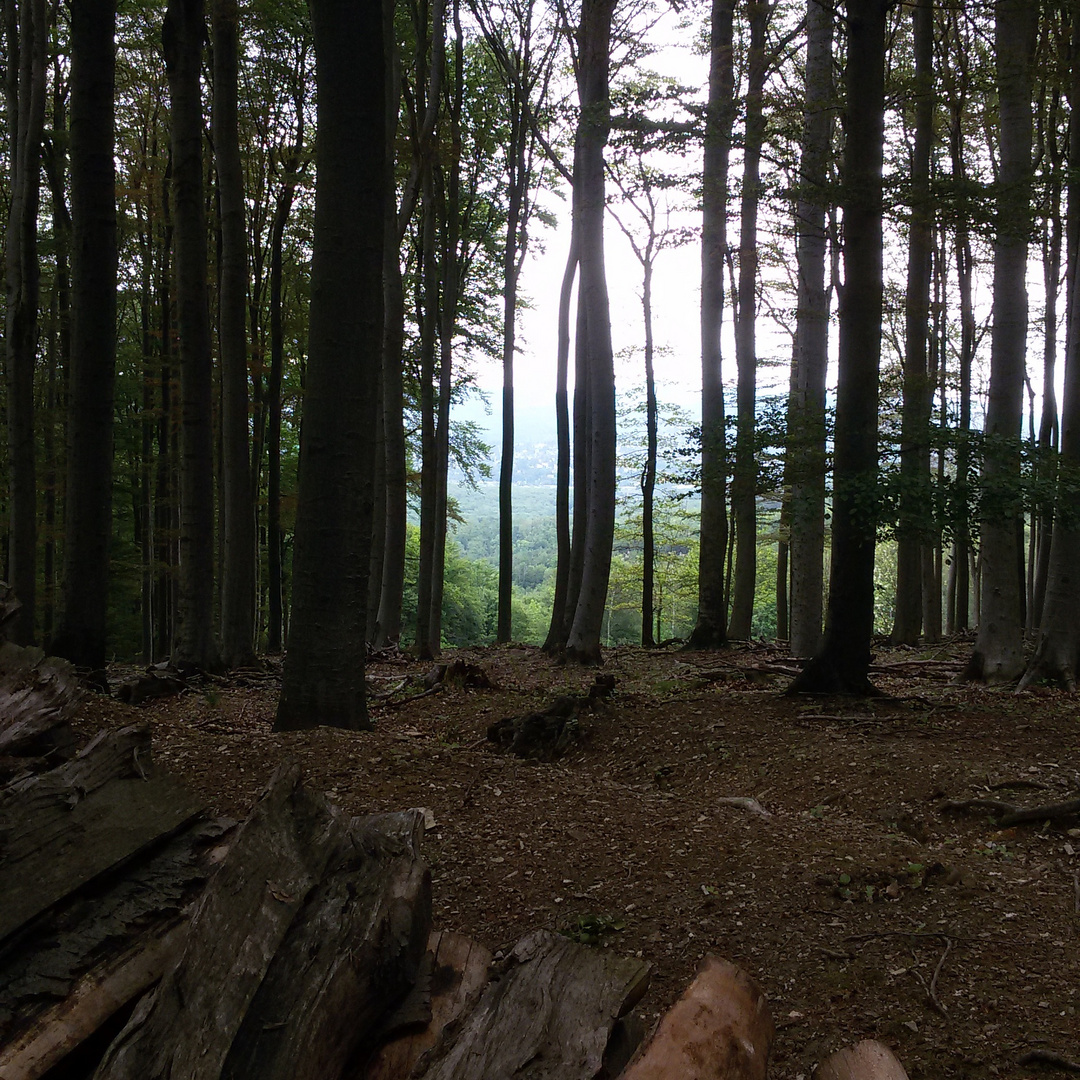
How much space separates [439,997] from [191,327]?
844 centimetres

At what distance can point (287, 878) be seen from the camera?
2.28 metres

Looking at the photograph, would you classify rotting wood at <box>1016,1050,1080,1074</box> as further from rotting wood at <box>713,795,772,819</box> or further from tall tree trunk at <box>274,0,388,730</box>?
tall tree trunk at <box>274,0,388,730</box>

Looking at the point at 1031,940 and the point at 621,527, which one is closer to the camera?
the point at 1031,940

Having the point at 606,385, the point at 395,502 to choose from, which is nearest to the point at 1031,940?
the point at 606,385

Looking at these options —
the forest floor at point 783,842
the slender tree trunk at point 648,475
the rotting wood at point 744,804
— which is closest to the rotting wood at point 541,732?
the forest floor at point 783,842

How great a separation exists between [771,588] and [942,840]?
42295 millimetres

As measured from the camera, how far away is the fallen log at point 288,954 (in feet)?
5.97

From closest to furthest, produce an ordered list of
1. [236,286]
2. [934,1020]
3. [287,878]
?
1. [287,878]
2. [934,1020]
3. [236,286]

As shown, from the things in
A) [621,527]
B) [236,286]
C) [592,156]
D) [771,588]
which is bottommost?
[771,588]

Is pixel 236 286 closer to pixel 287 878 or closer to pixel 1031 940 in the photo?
pixel 287 878

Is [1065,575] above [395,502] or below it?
below

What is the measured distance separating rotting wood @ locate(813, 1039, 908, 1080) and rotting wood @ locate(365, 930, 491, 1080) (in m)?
1.01

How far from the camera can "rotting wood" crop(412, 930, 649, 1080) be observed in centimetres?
188

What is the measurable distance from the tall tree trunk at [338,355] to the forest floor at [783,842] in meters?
0.70
